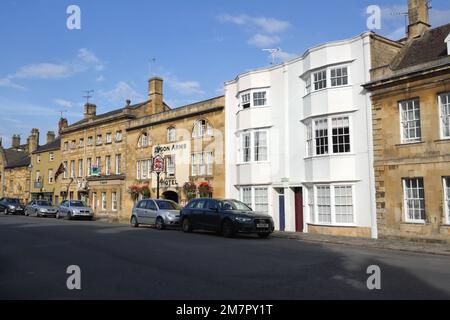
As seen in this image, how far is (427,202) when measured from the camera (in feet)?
59.2

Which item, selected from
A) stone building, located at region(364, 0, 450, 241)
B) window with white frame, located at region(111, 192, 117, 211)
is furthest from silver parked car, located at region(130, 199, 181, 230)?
window with white frame, located at region(111, 192, 117, 211)

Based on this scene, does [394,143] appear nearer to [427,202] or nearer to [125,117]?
[427,202]

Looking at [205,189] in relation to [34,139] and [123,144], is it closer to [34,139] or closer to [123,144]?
[123,144]

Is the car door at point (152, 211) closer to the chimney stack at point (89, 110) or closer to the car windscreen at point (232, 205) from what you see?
the car windscreen at point (232, 205)

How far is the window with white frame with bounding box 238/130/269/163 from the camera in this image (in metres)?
25.5

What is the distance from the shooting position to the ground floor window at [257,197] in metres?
25.3

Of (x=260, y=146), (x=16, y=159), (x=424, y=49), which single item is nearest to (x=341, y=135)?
(x=260, y=146)

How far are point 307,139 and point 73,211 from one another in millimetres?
19923

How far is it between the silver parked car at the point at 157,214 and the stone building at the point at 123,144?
543 centimetres

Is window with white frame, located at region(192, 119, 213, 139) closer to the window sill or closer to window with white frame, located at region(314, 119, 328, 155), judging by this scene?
window with white frame, located at region(314, 119, 328, 155)

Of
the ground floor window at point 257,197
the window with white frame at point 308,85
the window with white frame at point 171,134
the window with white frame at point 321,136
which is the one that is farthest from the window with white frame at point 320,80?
the window with white frame at point 171,134
